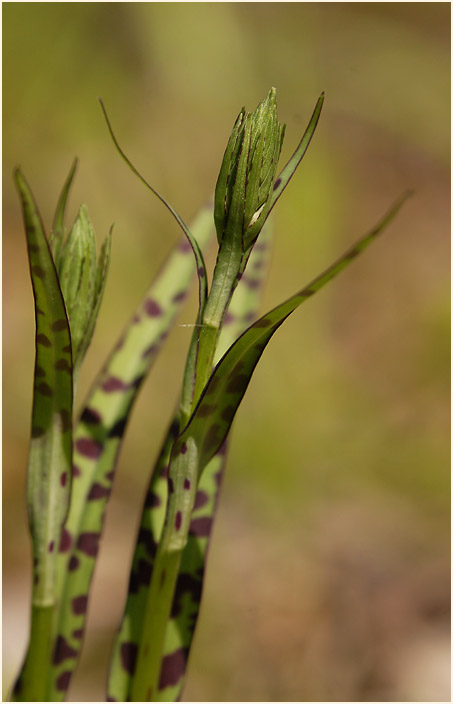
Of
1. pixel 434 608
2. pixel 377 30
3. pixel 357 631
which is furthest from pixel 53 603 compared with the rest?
pixel 377 30

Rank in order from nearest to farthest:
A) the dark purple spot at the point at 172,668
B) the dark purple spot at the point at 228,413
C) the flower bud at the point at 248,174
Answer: the flower bud at the point at 248,174
the dark purple spot at the point at 228,413
the dark purple spot at the point at 172,668

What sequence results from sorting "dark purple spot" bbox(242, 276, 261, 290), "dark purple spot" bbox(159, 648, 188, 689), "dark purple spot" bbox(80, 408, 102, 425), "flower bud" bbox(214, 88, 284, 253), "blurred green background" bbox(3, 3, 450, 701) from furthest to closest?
"blurred green background" bbox(3, 3, 450, 701) < "dark purple spot" bbox(242, 276, 261, 290) < "dark purple spot" bbox(80, 408, 102, 425) < "dark purple spot" bbox(159, 648, 188, 689) < "flower bud" bbox(214, 88, 284, 253)

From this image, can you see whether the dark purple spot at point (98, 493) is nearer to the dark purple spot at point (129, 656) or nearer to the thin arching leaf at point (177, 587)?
the thin arching leaf at point (177, 587)

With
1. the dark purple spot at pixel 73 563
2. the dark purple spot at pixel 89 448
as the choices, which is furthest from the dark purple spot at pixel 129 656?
the dark purple spot at pixel 89 448

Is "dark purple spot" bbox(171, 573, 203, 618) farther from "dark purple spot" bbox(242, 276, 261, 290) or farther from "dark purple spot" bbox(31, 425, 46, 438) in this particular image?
"dark purple spot" bbox(242, 276, 261, 290)

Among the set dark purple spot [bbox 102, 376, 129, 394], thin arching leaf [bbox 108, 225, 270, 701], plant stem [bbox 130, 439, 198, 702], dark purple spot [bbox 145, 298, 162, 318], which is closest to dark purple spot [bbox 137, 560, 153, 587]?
thin arching leaf [bbox 108, 225, 270, 701]

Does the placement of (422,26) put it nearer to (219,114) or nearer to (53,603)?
(219,114)
